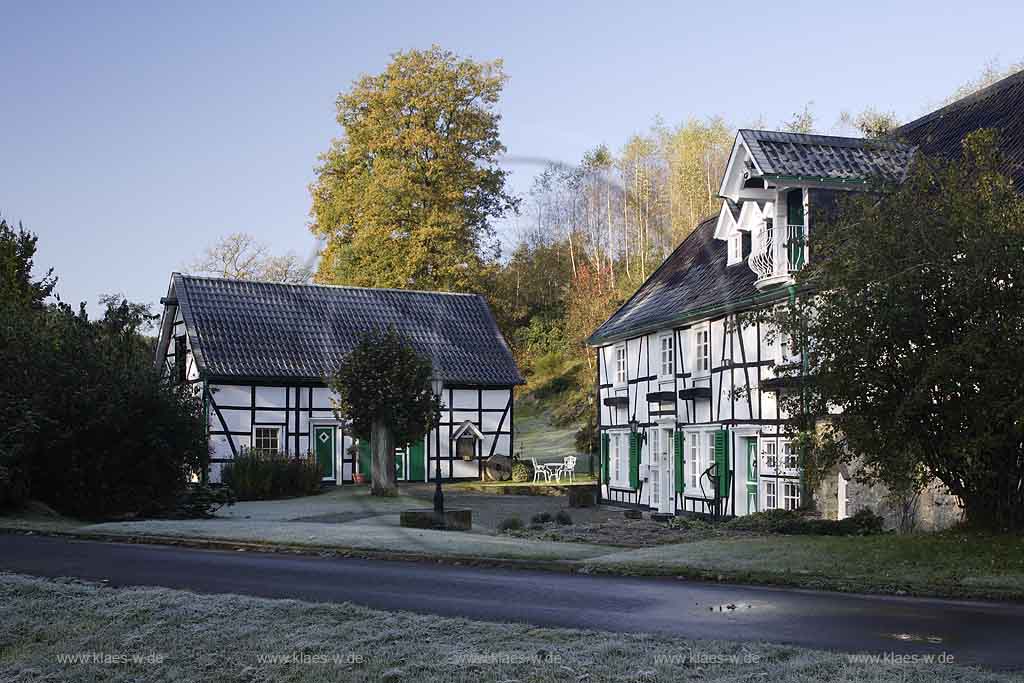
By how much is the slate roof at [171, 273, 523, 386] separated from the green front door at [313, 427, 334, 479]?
182cm

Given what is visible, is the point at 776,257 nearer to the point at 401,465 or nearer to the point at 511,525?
the point at 511,525

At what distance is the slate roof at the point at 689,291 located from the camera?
28.8 metres

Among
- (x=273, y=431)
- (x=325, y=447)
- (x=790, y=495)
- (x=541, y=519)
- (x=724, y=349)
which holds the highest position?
(x=724, y=349)

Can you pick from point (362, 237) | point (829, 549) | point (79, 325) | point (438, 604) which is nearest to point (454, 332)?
point (362, 237)

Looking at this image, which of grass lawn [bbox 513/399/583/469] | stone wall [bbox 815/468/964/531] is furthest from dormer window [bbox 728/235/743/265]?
grass lawn [bbox 513/399/583/469]

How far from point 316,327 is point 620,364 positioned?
43.9ft

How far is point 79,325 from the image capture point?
29.8 meters

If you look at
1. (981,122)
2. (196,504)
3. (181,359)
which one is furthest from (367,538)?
(181,359)

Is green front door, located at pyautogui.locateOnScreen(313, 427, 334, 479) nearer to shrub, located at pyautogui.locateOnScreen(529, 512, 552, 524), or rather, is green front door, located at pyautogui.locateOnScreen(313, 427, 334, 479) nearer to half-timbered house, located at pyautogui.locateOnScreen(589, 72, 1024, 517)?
half-timbered house, located at pyautogui.locateOnScreen(589, 72, 1024, 517)

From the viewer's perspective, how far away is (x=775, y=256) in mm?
25938

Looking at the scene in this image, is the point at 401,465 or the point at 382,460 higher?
the point at 382,460

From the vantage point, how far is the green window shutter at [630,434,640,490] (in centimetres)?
3375

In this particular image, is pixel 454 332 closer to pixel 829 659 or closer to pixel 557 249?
pixel 557 249

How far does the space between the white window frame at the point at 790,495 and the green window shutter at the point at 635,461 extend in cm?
850
